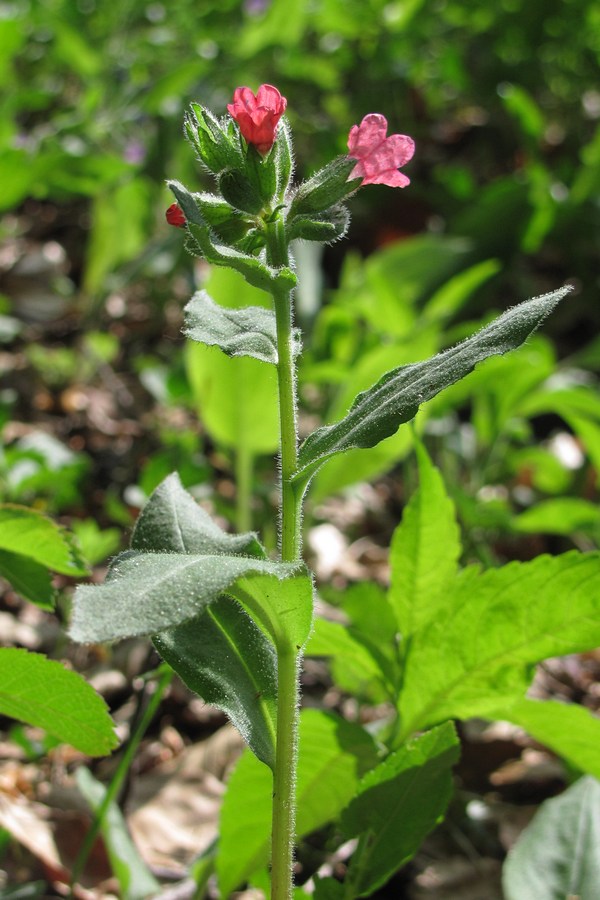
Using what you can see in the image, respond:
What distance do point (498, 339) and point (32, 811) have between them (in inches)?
46.9

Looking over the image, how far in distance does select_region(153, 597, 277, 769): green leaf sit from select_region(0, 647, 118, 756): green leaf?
10 centimetres

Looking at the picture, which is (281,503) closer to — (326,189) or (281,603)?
(281,603)

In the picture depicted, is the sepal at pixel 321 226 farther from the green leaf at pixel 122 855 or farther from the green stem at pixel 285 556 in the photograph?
the green leaf at pixel 122 855

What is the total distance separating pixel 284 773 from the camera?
0.94 m

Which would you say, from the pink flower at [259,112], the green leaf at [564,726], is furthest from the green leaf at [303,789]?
the pink flower at [259,112]

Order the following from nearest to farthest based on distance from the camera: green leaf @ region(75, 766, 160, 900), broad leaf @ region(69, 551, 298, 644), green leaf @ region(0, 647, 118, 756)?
broad leaf @ region(69, 551, 298, 644)
green leaf @ region(0, 647, 118, 756)
green leaf @ region(75, 766, 160, 900)

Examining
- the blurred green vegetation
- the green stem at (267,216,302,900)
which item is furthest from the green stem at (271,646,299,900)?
the blurred green vegetation

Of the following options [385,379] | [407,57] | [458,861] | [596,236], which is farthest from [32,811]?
[407,57]

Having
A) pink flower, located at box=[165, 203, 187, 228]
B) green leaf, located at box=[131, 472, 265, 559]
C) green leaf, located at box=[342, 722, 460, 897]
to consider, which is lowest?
green leaf, located at box=[342, 722, 460, 897]

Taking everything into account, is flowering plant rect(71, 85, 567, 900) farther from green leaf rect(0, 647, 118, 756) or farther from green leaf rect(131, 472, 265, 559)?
green leaf rect(0, 647, 118, 756)

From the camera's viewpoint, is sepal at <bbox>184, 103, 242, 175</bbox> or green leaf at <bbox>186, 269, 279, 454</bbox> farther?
green leaf at <bbox>186, 269, 279, 454</bbox>

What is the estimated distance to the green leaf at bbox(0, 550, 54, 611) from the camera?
44.8 inches

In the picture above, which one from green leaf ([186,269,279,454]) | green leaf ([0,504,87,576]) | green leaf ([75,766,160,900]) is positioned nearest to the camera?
green leaf ([0,504,87,576])

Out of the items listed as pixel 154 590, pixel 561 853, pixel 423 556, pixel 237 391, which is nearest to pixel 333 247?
pixel 237 391
